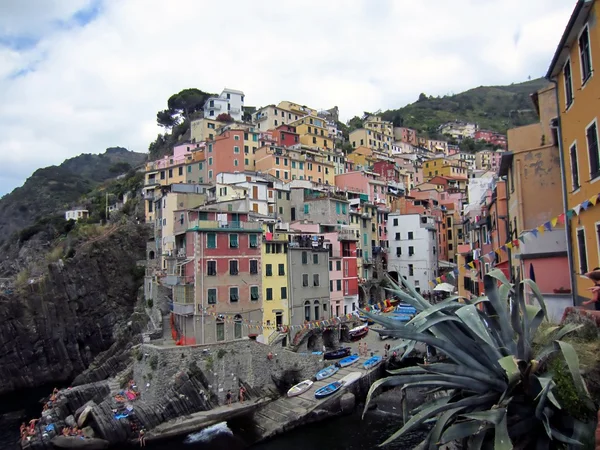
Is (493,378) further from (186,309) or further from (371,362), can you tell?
(371,362)

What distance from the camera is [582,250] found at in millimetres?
14352

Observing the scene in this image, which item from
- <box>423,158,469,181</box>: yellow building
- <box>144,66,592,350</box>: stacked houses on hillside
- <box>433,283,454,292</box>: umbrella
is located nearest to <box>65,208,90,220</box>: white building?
<box>144,66,592,350</box>: stacked houses on hillside

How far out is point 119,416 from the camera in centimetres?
3219

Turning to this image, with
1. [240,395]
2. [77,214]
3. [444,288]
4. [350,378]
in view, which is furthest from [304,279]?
[77,214]

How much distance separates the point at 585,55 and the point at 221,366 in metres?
30.4

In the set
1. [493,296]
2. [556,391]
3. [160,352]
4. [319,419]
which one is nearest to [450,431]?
[556,391]

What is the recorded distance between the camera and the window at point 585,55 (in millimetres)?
12758

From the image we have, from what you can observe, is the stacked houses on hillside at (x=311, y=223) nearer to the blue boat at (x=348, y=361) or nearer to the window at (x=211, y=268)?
the window at (x=211, y=268)

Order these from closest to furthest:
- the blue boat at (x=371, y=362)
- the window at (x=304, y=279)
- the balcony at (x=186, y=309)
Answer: the balcony at (x=186, y=309)
the blue boat at (x=371, y=362)
the window at (x=304, y=279)

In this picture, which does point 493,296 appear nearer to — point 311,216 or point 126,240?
point 311,216

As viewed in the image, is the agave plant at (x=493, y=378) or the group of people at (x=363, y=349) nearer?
the agave plant at (x=493, y=378)

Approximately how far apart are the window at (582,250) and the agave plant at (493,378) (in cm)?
700

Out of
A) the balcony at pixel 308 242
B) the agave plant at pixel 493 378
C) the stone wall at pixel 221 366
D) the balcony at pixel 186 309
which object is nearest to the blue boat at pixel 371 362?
the stone wall at pixel 221 366

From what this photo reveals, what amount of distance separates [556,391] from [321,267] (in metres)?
39.3
